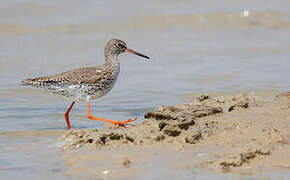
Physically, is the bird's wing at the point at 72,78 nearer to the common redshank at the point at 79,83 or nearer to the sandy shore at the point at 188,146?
the common redshank at the point at 79,83

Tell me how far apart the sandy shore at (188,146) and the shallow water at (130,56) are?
1.41ft

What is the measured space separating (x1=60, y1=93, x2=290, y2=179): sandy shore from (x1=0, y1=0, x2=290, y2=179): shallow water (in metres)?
0.43

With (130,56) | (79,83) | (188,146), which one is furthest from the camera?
(130,56)

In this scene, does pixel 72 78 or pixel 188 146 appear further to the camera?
pixel 72 78

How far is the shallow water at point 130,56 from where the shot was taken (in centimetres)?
890

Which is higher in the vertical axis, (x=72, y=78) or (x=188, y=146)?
(x=72, y=78)

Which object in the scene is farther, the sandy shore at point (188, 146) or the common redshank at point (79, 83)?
the common redshank at point (79, 83)

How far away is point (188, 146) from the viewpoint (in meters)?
6.53

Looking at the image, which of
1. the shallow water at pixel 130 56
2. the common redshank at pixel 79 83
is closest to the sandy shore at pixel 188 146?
the shallow water at pixel 130 56

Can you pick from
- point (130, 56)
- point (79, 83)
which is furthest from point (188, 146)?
point (130, 56)

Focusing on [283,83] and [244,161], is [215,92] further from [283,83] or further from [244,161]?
[244,161]

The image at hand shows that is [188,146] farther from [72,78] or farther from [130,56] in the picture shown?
[130,56]

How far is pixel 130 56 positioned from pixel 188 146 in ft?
25.7

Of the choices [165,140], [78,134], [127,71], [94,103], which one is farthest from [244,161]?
[127,71]
